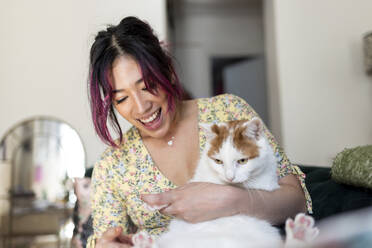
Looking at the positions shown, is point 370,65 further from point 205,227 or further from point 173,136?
point 205,227

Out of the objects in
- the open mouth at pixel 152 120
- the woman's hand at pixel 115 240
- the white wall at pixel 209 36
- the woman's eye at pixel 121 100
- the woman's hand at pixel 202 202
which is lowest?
the woman's hand at pixel 115 240

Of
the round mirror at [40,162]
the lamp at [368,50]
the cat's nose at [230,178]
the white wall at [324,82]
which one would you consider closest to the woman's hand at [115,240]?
the cat's nose at [230,178]

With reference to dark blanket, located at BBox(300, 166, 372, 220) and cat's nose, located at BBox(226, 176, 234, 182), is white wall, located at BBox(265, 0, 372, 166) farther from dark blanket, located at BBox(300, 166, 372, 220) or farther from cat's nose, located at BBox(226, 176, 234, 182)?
cat's nose, located at BBox(226, 176, 234, 182)

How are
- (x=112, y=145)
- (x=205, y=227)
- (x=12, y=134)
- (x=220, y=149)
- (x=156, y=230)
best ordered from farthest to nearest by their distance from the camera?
(x=12, y=134) < (x=112, y=145) < (x=156, y=230) < (x=220, y=149) < (x=205, y=227)

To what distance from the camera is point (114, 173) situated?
92 centimetres

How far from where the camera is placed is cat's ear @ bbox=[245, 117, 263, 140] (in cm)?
68

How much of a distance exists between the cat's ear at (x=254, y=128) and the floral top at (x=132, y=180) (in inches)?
5.5

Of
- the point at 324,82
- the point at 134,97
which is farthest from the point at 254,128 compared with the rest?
the point at 324,82

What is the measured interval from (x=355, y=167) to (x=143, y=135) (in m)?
0.53

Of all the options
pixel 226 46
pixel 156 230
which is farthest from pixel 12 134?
pixel 226 46

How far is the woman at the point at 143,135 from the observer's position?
0.80m

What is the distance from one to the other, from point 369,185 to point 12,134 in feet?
7.10

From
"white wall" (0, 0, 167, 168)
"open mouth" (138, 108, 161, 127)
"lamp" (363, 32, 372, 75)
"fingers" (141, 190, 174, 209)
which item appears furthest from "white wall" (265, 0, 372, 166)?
"fingers" (141, 190, 174, 209)

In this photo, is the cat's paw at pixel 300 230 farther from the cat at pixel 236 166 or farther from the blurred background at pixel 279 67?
the blurred background at pixel 279 67
